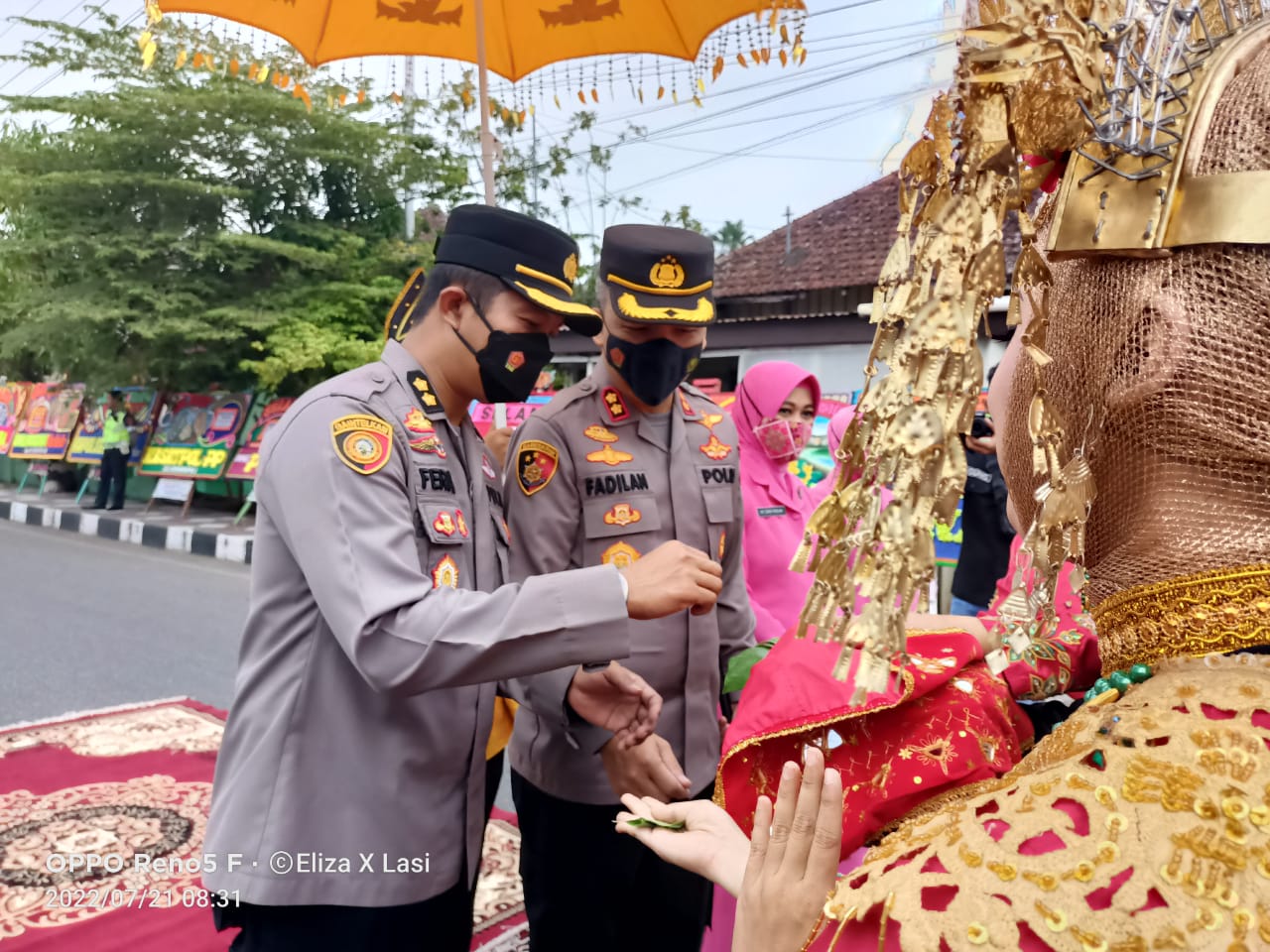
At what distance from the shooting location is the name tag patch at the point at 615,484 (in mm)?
2018

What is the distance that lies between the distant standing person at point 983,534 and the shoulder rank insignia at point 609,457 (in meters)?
2.43

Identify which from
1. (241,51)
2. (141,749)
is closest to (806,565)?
(241,51)

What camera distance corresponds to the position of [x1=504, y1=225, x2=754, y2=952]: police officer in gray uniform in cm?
188

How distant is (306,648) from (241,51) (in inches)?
93.8

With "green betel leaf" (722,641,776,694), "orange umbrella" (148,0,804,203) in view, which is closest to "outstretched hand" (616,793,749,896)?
"green betel leaf" (722,641,776,694)

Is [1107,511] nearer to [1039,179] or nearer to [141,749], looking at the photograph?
[1039,179]

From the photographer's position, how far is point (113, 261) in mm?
11336

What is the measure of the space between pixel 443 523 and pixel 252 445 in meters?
9.60

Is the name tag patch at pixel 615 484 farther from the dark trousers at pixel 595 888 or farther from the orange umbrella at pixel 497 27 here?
the orange umbrella at pixel 497 27

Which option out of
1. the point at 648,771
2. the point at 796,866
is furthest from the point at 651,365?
the point at 796,866

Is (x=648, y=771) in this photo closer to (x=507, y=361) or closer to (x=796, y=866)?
(x=507, y=361)

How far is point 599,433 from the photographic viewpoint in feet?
6.86

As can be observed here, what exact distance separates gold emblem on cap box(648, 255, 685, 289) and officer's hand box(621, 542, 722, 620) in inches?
37.9

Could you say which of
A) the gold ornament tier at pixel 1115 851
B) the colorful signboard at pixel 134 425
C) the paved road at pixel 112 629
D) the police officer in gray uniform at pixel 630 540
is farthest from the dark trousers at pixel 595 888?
the colorful signboard at pixel 134 425
